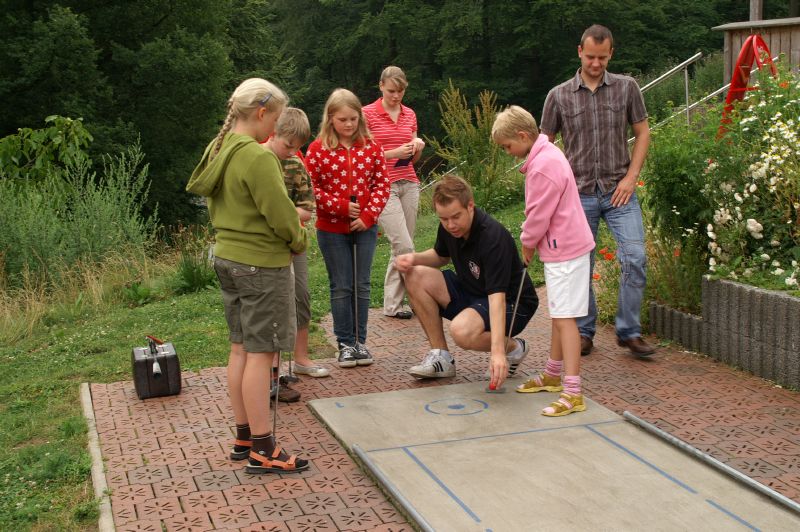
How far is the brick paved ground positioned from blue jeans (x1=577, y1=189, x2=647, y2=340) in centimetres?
28

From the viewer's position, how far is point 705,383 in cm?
580

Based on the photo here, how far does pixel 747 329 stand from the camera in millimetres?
5945

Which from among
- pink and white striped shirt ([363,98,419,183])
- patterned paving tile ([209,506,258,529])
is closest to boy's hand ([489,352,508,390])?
patterned paving tile ([209,506,258,529])

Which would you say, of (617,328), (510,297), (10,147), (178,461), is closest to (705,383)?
(617,328)

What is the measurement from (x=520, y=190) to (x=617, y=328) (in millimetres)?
8125

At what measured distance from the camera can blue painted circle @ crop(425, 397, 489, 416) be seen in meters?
5.34

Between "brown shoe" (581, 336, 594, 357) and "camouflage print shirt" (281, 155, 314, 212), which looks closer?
"camouflage print shirt" (281, 155, 314, 212)

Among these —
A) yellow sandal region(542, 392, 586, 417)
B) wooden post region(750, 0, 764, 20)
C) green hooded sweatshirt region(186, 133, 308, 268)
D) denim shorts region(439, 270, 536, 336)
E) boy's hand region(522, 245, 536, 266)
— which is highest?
wooden post region(750, 0, 764, 20)

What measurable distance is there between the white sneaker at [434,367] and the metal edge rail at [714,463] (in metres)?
1.29

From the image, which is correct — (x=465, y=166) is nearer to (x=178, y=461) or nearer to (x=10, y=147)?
(x=10, y=147)

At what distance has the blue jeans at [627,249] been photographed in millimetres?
6234

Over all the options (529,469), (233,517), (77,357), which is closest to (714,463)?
(529,469)

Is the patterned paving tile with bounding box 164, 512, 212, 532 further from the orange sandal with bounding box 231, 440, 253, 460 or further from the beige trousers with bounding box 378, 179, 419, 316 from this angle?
the beige trousers with bounding box 378, 179, 419, 316

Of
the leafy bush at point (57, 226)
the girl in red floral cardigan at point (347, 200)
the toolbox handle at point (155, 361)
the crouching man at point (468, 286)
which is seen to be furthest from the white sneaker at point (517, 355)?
the leafy bush at point (57, 226)
